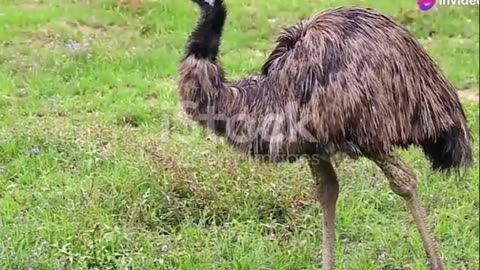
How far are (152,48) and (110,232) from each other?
2.36 m

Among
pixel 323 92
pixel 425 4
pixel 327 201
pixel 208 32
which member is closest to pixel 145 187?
pixel 327 201

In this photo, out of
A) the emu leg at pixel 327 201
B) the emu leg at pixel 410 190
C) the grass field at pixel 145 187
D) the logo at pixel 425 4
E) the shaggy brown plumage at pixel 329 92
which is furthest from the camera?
the logo at pixel 425 4

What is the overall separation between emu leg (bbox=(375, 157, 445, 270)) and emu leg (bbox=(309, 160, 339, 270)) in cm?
23

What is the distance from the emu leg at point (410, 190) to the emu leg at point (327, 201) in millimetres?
229

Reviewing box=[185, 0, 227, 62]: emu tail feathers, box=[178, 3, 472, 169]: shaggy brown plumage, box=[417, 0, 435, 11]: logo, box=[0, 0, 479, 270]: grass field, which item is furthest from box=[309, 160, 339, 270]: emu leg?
box=[417, 0, 435, 11]: logo

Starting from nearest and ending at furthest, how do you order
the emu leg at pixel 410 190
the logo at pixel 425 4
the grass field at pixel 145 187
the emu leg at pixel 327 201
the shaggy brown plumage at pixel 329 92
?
1. the shaggy brown plumage at pixel 329 92
2. the emu leg at pixel 410 190
3. the emu leg at pixel 327 201
4. the grass field at pixel 145 187
5. the logo at pixel 425 4

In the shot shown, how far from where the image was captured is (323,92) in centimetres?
304

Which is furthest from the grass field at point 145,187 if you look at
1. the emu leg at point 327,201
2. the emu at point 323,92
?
the emu at point 323,92

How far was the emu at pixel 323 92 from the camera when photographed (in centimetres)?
306

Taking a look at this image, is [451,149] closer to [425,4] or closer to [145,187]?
[145,187]

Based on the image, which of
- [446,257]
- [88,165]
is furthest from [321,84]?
[88,165]

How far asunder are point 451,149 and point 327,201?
1.57ft

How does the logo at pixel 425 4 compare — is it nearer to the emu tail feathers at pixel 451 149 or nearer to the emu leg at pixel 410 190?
the emu tail feathers at pixel 451 149

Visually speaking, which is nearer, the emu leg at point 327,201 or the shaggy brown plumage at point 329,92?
the shaggy brown plumage at point 329,92
